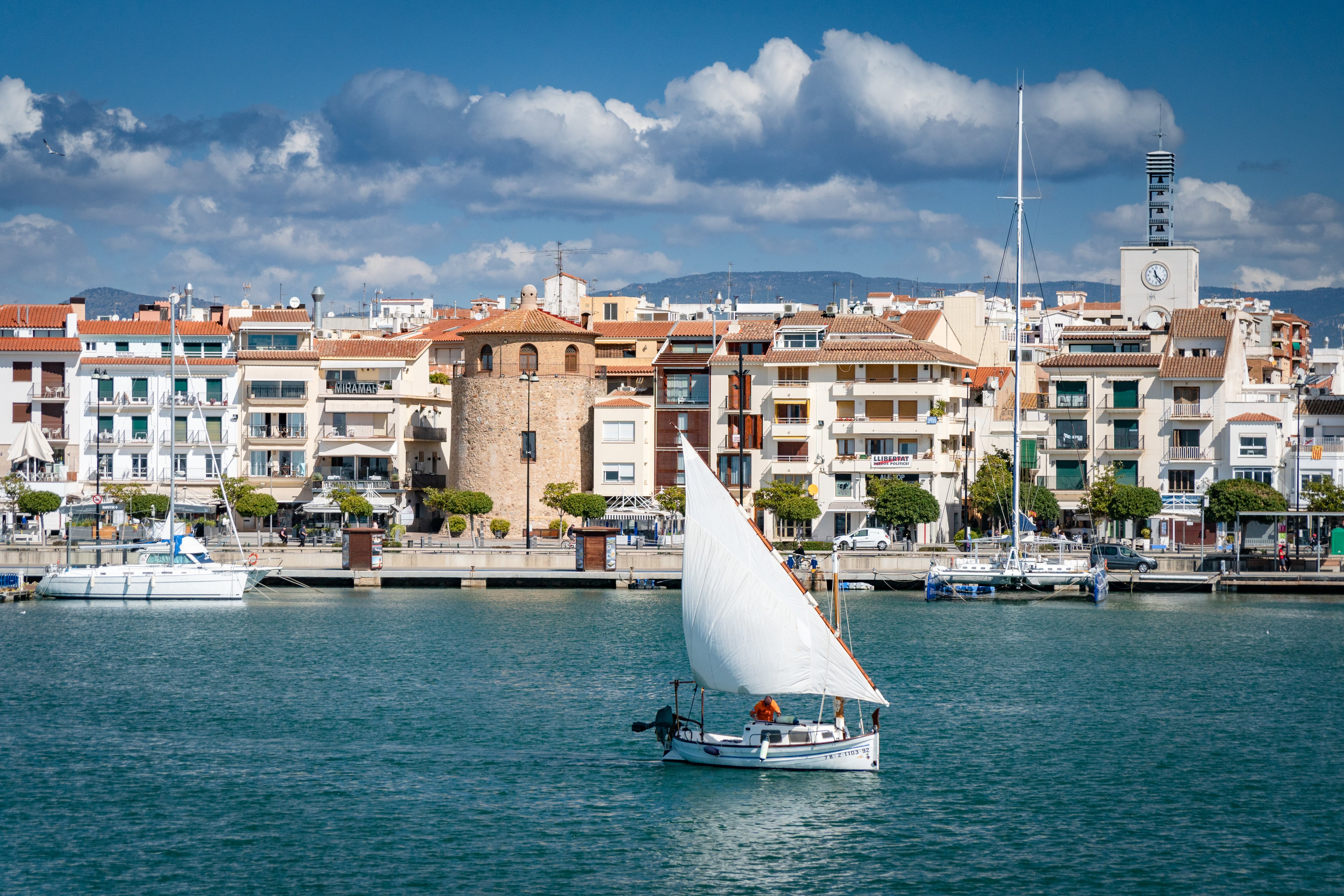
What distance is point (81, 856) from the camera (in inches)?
1273

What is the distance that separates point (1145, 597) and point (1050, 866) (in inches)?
1824

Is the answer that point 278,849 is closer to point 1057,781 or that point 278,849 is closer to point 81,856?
point 81,856

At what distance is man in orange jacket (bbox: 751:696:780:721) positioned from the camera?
38844 millimetres

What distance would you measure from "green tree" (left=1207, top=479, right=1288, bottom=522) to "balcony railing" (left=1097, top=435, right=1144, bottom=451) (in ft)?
26.2

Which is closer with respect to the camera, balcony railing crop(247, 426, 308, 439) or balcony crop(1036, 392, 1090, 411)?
balcony crop(1036, 392, 1090, 411)

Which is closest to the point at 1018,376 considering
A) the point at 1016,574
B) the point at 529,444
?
the point at 1016,574

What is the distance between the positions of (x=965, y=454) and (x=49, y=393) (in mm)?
54558

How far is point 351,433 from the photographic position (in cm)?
10075

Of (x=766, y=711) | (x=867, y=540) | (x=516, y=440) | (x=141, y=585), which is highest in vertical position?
(x=516, y=440)

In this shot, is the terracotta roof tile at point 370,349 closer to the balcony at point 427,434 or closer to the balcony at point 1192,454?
the balcony at point 427,434

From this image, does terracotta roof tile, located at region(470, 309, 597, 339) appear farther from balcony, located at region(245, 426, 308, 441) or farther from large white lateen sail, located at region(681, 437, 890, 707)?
large white lateen sail, located at region(681, 437, 890, 707)

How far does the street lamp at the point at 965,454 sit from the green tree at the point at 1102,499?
6.73 meters

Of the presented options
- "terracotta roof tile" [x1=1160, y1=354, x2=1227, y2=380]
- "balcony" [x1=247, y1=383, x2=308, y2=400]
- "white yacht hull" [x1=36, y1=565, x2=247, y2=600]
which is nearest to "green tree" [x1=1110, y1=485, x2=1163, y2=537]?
"terracotta roof tile" [x1=1160, y1=354, x2=1227, y2=380]

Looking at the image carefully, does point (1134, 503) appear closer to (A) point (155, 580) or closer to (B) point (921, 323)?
(B) point (921, 323)
